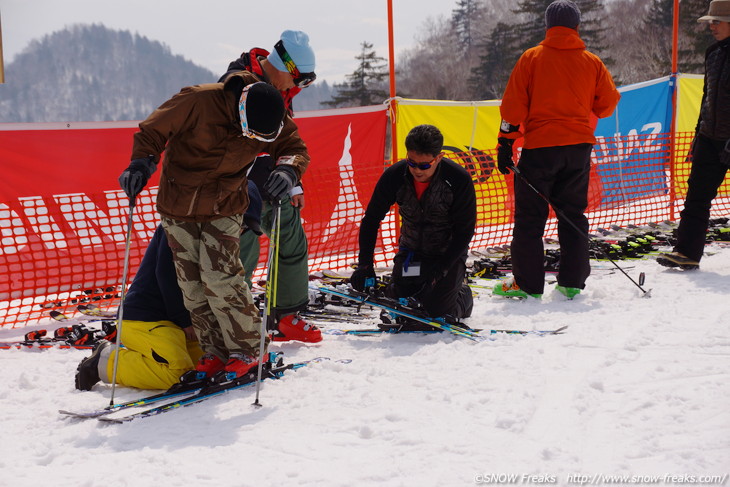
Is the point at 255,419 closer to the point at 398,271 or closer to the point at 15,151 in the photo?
the point at 398,271

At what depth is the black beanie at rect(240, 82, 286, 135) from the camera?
311 centimetres

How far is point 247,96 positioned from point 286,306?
1.62 meters

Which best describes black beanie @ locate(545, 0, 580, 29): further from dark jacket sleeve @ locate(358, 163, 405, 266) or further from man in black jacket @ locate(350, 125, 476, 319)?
dark jacket sleeve @ locate(358, 163, 405, 266)

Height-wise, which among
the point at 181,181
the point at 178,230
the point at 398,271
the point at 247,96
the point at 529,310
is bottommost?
the point at 529,310

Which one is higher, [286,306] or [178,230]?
[178,230]

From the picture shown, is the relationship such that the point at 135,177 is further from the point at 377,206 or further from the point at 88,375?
the point at 377,206

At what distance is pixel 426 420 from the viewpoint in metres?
2.86

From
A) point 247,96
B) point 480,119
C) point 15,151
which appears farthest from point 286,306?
point 480,119

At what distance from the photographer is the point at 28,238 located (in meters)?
5.37

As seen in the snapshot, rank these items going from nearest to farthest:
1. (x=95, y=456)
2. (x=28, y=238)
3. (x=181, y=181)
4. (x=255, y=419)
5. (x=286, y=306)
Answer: (x=95, y=456)
(x=255, y=419)
(x=181, y=181)
(x=286, y=306)
(x=28, y=238)

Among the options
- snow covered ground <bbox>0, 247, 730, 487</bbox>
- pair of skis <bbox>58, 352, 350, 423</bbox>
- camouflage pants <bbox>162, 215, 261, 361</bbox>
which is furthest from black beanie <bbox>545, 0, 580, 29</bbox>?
pair of skis <bbox>58, 352, 350, 423</bbox>

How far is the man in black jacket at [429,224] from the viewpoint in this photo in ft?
14.4

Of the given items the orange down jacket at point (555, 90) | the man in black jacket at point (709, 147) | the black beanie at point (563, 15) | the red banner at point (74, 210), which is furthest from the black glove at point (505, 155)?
the red banner at point (74, 210)

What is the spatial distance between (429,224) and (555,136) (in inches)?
52.2
